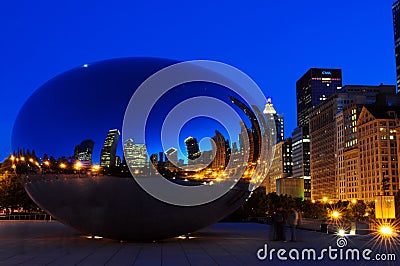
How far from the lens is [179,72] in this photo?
1415 cm

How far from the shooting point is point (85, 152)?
1287cm

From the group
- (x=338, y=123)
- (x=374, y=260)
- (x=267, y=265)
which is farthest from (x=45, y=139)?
(x=338, y=123)

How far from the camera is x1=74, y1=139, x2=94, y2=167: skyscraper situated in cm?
1284

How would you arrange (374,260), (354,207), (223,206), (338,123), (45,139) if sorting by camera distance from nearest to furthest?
(374,260), (45,139), (223,206), (354,207), (338,123)

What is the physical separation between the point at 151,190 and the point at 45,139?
3045 millimetres

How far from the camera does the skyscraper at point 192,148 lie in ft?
42.0

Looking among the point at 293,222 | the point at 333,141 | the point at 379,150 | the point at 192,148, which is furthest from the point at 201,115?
the point at 333,141

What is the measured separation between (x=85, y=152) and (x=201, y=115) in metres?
2.97

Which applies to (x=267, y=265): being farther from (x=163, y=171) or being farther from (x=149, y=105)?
(x=149, y=105)

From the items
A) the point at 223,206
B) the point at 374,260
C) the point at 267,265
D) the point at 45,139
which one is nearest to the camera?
the point at 267,265

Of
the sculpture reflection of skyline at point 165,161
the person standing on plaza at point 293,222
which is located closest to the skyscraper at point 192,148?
the sculpture reflection of skyline at point 165,161

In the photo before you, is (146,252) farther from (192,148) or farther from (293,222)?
(293,222)

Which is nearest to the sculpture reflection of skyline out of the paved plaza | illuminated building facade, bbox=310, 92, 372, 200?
the paved plaza

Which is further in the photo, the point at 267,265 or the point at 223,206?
the point at 223,206
